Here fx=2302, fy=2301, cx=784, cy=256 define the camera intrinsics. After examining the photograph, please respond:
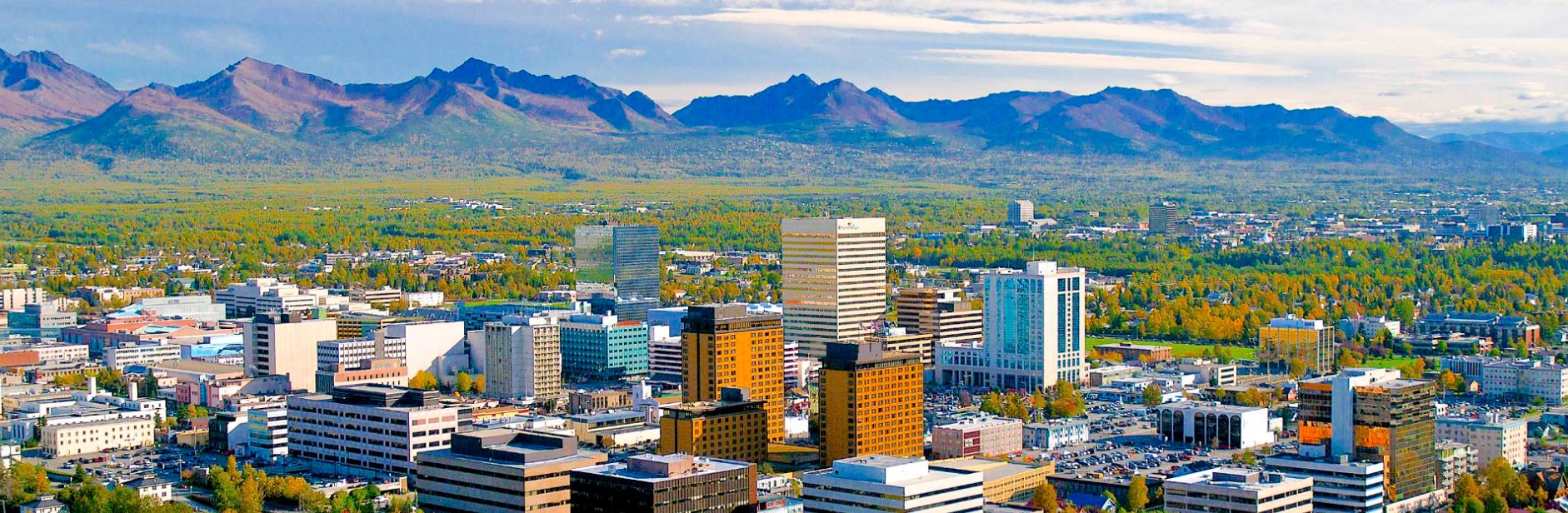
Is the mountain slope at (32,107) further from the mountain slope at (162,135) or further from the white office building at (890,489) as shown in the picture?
the white office building at (890,489)

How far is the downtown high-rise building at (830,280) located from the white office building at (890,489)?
2506 cm

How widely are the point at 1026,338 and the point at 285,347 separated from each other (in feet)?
60.0

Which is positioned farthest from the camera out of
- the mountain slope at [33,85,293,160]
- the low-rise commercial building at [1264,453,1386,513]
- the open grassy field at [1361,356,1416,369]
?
the mountain slope at [33,85,293,160]

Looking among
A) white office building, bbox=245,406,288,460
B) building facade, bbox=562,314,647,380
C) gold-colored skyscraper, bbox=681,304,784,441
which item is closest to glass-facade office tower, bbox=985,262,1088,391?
building facade, bbox=562,314,647,380

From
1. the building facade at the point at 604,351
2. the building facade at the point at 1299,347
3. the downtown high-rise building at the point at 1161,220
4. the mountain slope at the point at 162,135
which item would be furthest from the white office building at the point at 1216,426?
the mountain slope at the point at 162,135

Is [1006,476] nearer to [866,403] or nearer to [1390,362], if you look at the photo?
[866,403]

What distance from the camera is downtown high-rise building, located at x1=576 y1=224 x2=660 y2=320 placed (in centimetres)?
7375

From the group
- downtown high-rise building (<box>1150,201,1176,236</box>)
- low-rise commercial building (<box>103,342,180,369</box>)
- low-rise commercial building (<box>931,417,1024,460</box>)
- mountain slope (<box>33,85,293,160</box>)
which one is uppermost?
mountain slope (<box>33,85,293,160</box>)

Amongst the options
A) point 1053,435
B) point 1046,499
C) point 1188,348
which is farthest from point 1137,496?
point 1188,348

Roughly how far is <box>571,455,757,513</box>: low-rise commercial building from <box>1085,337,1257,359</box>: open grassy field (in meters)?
33.3

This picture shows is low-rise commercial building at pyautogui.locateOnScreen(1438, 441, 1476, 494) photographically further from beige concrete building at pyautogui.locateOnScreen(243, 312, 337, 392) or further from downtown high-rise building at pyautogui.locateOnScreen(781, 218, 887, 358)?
beige concrete building at pyautogui.locateOnScreen(243, 312, 337, 392)

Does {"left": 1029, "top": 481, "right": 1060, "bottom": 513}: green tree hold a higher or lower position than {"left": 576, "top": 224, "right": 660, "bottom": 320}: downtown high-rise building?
lower

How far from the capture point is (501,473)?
3222cm

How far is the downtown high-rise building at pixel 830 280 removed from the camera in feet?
190
